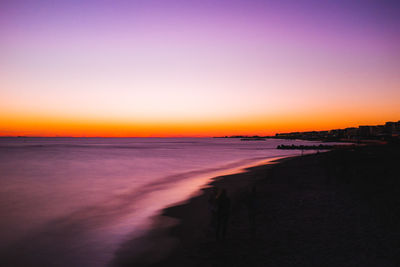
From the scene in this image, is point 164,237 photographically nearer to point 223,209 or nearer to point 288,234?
point 223,209

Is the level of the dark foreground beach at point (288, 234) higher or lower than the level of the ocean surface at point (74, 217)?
higher

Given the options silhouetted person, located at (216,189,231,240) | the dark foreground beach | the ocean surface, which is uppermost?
silhouetted person, located at (216,189,231,240)

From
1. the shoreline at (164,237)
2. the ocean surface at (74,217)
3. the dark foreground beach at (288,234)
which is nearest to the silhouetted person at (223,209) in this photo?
the dark foreground beach at (288,234)

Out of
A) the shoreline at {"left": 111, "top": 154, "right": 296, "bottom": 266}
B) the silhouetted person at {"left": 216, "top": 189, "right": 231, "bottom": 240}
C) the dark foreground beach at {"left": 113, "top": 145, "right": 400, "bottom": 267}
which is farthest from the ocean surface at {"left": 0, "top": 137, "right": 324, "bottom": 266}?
the silhouetted person at {"left": 216, "top": 189, "right": 231, "bottom": 240}

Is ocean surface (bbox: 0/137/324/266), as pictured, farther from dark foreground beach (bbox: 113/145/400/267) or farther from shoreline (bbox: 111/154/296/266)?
dark foreground beach (bbox: 113/145/400/267)

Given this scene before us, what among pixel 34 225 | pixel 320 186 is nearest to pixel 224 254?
pixel 34 225

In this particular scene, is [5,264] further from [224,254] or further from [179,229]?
[224,254]

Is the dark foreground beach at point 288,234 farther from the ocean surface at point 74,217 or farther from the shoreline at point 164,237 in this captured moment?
the ocean surface at point 74,217

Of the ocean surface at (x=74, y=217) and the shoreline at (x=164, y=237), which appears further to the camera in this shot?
the ocean surface at (x=74, y=217)

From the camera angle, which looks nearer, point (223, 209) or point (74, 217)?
point (223, 209)

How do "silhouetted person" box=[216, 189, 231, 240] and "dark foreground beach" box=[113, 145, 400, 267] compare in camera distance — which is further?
"silhouetted person" box=[216, 189, 231, 240]

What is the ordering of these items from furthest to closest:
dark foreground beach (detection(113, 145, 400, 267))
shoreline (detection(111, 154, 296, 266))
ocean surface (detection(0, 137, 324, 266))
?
1. ocean surface (detection(0, 137, 324, 266))
2. shoreline (detection(111, 154, 296, 266))
3. dark foreground beach (detection(113, 145, 400, 267))

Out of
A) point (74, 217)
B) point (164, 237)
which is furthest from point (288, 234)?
point (74, 217)

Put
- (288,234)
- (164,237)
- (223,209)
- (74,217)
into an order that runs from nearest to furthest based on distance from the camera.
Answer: (223,209) → (288,234) → (164,237) → (74,217)
